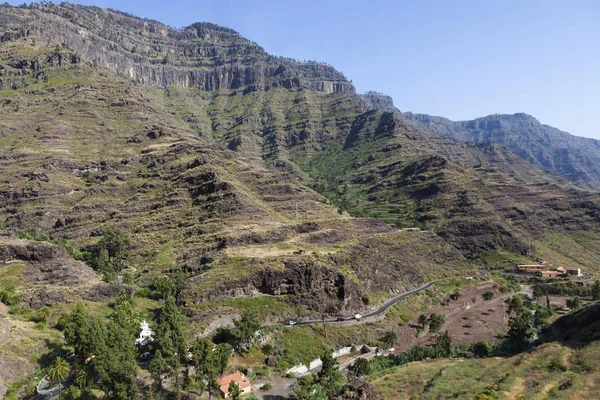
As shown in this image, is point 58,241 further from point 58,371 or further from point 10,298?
point 58,371

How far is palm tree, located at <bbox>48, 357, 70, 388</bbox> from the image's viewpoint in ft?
177

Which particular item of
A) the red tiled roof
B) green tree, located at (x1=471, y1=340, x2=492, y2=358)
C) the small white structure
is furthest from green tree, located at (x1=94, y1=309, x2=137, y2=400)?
green tree, located at (x1=471, y1=340, x2=492, y2=358)

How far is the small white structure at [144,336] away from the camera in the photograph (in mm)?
68531

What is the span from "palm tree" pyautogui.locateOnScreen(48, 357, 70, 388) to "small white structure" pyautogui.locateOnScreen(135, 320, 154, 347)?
1315 centimetres

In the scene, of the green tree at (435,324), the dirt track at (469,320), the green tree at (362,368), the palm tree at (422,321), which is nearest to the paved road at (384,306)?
the dirt track at (469,320)

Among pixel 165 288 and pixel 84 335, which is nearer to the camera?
pixel 84 335

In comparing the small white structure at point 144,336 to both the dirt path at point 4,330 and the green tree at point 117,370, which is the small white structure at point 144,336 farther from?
the dirt path at point 4,330

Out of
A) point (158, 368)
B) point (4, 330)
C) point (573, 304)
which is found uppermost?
point (4, 330)

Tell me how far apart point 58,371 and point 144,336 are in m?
17.3

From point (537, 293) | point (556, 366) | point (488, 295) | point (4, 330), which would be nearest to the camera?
point (556, 366)

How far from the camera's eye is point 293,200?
148 meters

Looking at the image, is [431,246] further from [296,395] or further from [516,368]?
[296,395]

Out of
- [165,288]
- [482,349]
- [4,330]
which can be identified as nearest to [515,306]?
[482,349]

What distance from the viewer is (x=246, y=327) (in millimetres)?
73938
